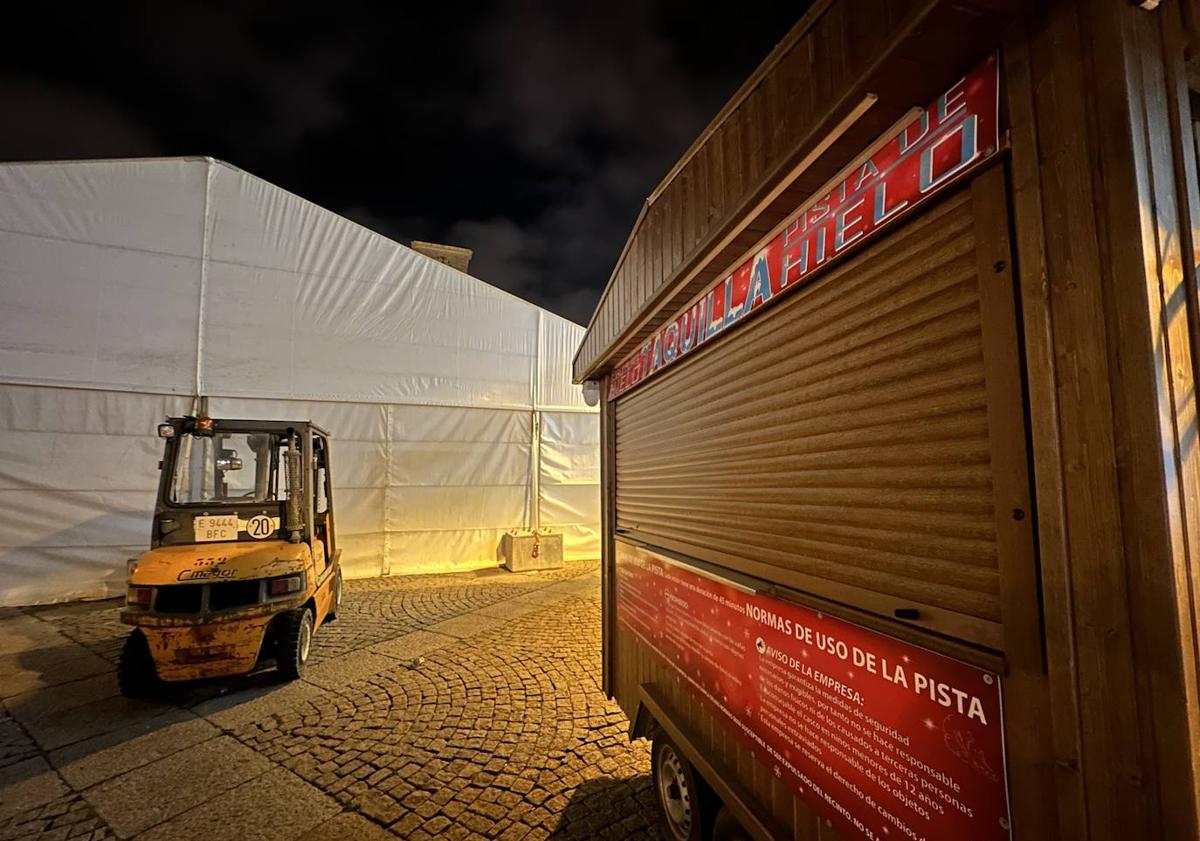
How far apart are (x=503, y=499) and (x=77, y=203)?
32.4 feet

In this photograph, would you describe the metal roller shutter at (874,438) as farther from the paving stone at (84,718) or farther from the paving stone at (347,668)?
the paving stone at (84,718)

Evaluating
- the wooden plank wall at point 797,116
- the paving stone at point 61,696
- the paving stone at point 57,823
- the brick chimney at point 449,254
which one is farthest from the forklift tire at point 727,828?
the brick chimney at point 449,254

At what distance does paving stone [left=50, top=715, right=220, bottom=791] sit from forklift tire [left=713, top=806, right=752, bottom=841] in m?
4.50

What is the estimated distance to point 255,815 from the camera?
11.4ft

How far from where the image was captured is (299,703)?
5188mm

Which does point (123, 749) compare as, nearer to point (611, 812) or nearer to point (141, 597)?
point (141, 597)

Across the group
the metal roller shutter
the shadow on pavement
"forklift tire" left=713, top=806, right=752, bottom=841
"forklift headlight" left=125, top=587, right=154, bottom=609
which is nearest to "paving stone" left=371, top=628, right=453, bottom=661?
"forklift headlight" left=125, top=587, right=154, bottom=609

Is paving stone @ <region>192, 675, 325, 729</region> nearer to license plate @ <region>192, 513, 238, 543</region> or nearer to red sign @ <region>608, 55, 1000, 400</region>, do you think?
license plate @ <region>192, 513, 238, 543</region>

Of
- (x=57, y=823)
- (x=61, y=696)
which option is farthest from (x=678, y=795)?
(x=61, y=696)

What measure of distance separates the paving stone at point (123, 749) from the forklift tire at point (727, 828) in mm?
4505

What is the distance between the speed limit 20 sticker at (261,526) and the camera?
6.20 metres

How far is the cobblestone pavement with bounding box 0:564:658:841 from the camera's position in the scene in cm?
340

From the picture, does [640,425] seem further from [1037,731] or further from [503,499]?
[503,499]

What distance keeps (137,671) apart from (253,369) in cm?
659
